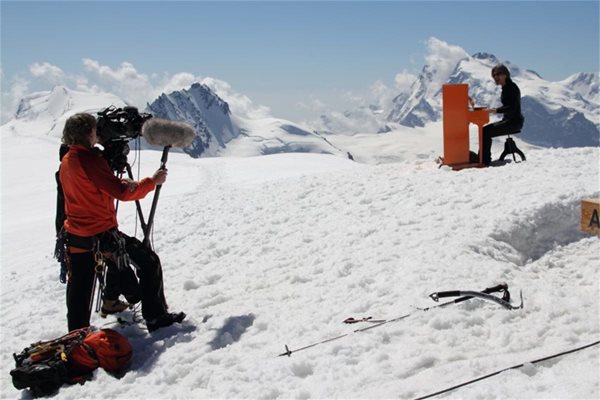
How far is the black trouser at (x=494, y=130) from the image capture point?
481 inches

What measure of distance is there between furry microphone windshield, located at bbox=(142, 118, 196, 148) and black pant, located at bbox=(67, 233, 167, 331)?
1.24 m

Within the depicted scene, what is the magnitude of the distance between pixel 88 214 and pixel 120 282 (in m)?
1.09

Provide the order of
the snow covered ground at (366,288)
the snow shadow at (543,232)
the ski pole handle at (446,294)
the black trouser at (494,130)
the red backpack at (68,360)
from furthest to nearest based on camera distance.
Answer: the black trouser at (494,130) < the snow shadow at (543,232) < the ski pole handle at (446,294) < the red backpack at (68,360) < the snow covered ground at (366,288)

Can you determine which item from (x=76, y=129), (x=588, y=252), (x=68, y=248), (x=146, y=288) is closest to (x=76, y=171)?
(x=76, y=129)

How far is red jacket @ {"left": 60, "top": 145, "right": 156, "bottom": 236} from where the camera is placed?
5.75m

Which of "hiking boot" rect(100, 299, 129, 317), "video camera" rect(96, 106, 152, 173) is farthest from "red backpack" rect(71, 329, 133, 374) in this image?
"video camera" rect(96, 106, 152, 173)

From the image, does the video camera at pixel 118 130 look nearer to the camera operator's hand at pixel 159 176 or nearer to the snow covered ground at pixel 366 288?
the camera operator's hand at pixel 159 176

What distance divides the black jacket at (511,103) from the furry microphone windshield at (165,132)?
7.73 metres

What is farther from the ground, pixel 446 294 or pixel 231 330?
pixel 446 294

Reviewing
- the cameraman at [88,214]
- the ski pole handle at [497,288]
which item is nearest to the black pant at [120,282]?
the cameraman at [88,214]

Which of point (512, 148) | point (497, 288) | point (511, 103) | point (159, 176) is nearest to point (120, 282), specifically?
point (159, 176)

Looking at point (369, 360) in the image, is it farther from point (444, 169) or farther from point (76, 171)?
point (444, 169)

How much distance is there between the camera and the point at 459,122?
41.0 ft

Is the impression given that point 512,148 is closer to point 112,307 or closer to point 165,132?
point 165,132
